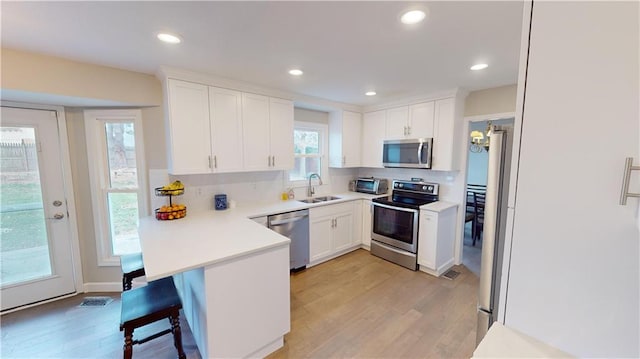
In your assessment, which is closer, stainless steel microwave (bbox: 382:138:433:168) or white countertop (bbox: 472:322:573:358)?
white countertop (bbox: 472:322:573:358)

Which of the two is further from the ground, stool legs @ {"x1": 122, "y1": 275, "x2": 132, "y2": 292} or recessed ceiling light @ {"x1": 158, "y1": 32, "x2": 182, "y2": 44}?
recessed ceiling light @ {"x1": 158, "y1": 32, "x2": 182, "y2": 44}

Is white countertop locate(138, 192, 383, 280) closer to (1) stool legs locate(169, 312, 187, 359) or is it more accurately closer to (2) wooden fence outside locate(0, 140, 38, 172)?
(1) stool legs locate(169, 312, 187, 359)

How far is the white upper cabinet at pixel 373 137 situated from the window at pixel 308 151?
0.66 m

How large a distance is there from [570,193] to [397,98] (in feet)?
9.90

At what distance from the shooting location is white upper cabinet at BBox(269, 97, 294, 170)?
10.4 feet

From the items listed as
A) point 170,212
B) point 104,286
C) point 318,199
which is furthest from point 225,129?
point 104,286

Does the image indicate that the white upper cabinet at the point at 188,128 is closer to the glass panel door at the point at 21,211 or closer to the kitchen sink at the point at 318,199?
the glass panel door at the point at 21,211

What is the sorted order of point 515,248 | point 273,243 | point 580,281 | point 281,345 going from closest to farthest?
point 580,281 → point 515,248 → point 273,243 → point 281,345

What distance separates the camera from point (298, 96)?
3.38m

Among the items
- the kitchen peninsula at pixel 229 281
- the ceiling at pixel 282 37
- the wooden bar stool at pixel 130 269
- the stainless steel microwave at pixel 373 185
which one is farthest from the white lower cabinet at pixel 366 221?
the wooden bar stool at pixel 130 269

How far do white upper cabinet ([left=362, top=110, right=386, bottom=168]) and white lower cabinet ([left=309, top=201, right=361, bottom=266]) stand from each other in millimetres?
760

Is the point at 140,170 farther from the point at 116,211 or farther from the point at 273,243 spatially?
the point at 273,243

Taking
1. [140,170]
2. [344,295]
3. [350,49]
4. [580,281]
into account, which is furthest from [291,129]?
[580,281]

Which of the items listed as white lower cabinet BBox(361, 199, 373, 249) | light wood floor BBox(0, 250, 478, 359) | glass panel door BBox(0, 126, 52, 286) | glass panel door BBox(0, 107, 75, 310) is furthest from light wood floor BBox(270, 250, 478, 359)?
glass panel door BBox(0, 126, 52, 286)
